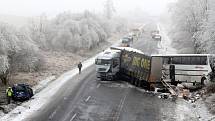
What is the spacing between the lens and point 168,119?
24.9 metres

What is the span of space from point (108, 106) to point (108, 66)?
10.2 meters

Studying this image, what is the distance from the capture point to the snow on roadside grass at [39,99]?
996 inches

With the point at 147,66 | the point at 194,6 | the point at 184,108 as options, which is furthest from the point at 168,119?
the point at 194,6

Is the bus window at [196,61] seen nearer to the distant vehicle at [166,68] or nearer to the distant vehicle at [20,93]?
the distant vehicle at [166,68]

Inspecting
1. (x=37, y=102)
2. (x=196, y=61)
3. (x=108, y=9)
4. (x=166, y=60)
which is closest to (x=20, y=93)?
(x=37, y=102)

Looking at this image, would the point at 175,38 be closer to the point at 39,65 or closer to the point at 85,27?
the point at 85,27

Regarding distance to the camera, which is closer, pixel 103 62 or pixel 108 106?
pixel 108 106

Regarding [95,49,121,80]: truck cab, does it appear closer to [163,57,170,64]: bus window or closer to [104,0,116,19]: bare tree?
[163,57,170,64]: bus window

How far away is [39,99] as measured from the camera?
3000 centimetres

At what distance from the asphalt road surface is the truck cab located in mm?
1910

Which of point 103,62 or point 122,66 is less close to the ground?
point 103,62

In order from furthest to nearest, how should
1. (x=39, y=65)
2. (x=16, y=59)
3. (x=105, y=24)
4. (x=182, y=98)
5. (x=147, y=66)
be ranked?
(x=105, y=24), (x=39, y=65), (x=16, y=59), (x=147, y=66), (x=182, y=98)

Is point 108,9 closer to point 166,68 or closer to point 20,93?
point 166,68

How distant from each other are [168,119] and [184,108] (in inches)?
130
